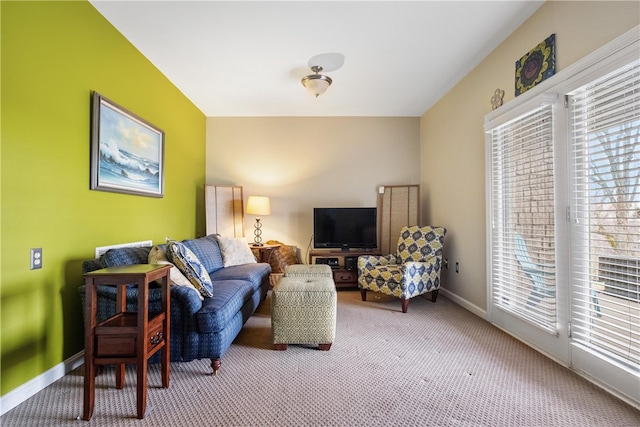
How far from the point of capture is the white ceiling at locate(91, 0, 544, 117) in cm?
220

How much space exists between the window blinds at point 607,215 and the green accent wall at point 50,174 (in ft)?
11.3

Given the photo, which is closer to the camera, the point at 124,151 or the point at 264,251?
the point at 124,151

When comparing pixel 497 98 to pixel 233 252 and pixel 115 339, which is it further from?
pixel 115 339

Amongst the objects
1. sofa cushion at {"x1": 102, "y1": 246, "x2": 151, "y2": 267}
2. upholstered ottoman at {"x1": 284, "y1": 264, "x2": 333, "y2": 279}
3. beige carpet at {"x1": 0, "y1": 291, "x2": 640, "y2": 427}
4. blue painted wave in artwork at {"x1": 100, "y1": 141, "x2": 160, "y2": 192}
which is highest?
blue painted wave in artwork at {"x1": 100, "y1": 141, "x2": 160, "y2": 192}

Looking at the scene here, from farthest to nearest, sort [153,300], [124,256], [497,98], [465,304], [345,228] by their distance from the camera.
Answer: [345,228]
[465,304]
[497,98]
[124,256]
[153,300]

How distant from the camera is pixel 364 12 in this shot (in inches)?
87.9

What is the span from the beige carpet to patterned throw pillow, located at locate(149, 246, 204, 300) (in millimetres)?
582

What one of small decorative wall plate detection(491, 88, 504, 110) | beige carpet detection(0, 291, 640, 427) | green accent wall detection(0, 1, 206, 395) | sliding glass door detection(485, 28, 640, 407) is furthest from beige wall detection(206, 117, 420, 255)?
beige carpet detection(0, 291, 640, 427)

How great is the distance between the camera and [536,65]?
224 centimetres

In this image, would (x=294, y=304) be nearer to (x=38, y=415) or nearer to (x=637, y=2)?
(x=38, y=415)

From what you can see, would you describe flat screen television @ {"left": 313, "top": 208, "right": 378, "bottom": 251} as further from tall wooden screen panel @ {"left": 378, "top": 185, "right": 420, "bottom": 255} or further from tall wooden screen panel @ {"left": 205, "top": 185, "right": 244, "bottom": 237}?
tall wooden screen panel @ {"left": 205, "top": 185, "right": 244, "bottom": 237}

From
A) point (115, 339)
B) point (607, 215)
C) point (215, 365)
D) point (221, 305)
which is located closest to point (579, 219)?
point (607, 215)

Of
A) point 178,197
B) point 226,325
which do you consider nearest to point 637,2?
point 226,325

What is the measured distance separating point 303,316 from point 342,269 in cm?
196
